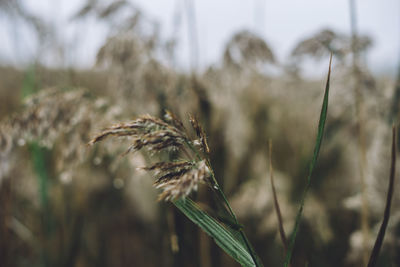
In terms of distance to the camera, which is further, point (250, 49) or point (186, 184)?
point (250, 49)

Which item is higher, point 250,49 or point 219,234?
point 250,49

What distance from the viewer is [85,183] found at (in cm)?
132

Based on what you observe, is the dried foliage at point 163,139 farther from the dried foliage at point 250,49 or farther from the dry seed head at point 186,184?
the dried foliage at point 250,49

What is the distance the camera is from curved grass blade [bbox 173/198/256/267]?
36 cm

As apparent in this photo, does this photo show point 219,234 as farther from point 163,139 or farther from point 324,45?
point 324,45

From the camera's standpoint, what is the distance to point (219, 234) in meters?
0.37

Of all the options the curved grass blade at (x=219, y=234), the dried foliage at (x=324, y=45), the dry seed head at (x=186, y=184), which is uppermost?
the dried foliage at (x=324, y=45)

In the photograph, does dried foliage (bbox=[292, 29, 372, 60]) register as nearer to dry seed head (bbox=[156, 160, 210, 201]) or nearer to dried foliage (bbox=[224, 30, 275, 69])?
dried foliage (bbox=[224, 30, 275, 69])

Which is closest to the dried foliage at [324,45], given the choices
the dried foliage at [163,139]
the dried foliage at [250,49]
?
the dried foliage at [250,49]

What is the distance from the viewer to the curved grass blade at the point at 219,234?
0.36 meters

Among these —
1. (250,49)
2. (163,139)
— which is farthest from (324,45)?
(163,139)

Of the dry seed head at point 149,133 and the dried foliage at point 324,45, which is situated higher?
the dried foliage at point 324,45

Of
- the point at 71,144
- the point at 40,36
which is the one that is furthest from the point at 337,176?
the point at 40,36

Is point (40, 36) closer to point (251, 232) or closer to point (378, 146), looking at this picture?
point (251, 232)
